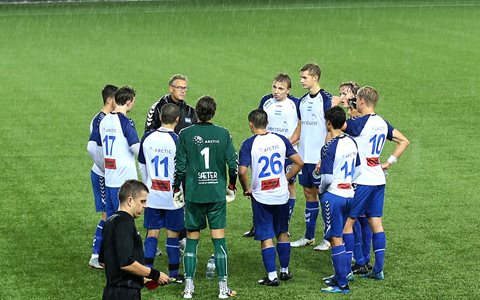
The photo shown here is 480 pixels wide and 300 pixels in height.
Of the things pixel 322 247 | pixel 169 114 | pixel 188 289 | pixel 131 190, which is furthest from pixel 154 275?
pixel 322 247

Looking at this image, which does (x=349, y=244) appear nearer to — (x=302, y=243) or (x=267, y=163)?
(x=267, y=163)

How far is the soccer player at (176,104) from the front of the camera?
1212 cm

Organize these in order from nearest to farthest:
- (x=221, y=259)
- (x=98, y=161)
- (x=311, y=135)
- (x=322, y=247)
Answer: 1. (x=221, y=259)
2. (x=98, y=161)
3. (x=322, y=247)
4. (x=311, y=135)

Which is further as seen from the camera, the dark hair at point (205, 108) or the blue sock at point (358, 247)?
the blue sock at point (358, 247)

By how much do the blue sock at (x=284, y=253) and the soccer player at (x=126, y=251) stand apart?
9.93 feet

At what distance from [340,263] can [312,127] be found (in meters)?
2.45

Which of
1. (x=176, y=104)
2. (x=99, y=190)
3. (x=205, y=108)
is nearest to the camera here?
(x=205, y=108)

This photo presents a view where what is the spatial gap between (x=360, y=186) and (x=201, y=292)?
2.16 meters

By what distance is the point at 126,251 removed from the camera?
815 cm

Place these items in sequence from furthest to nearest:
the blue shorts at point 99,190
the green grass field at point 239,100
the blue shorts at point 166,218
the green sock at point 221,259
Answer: the blue shorts at point 99,190 → the green grass field at point 239,100 → the blue shorts at point 166,218 → the green sock at point 221,259

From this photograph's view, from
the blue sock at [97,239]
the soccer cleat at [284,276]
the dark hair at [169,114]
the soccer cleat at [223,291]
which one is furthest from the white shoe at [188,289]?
the dark hair at [169,114]

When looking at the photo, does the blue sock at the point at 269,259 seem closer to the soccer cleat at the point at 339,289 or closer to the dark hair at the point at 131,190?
the soccer cleat at the point at 339,289

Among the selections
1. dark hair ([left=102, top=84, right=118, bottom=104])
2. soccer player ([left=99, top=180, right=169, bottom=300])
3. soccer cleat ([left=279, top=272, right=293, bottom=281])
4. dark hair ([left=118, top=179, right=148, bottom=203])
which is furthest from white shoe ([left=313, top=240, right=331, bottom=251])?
dark hair ([left=118, top=179, right=148, bottom=203])

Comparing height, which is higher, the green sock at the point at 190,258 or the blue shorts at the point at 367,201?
the blue shorts at the point at 367,201
